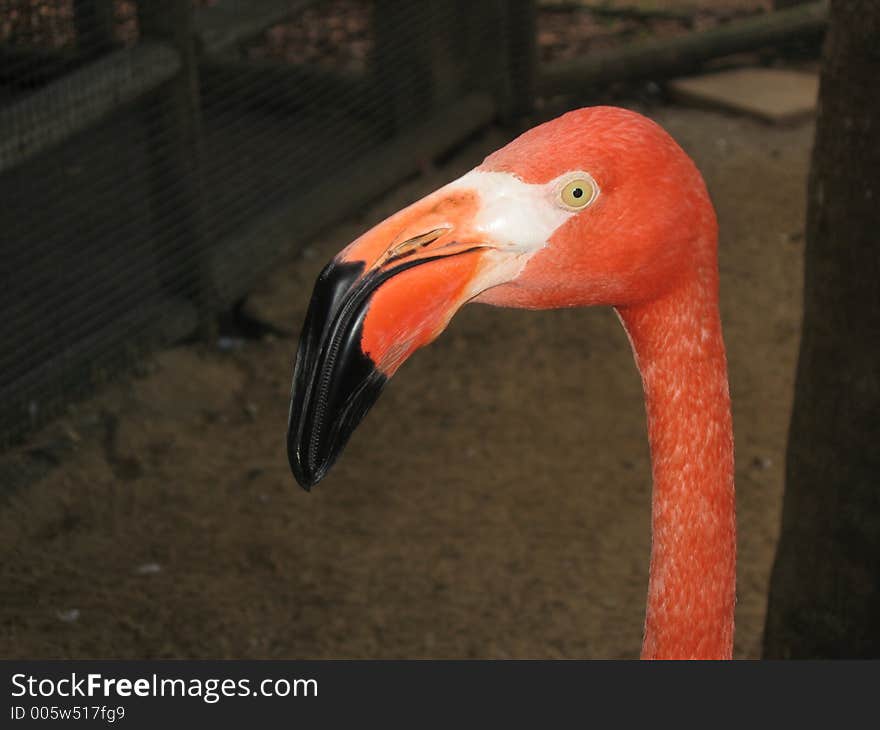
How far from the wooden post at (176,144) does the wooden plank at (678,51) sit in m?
2.48

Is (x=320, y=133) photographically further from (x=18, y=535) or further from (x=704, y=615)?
(x=704, y=615)

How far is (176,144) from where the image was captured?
507 cm

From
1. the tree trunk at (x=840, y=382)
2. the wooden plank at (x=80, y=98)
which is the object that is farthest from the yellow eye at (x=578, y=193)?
the wooden plank at (x=80, y=98)

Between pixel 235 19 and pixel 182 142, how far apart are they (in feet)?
2.01

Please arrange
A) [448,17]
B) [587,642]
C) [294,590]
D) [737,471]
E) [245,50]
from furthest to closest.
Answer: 1. [245,50]
2. [448,17]
3. [737,471]
4. [294,590]
5. [587,642]

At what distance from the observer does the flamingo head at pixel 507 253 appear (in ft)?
5.79

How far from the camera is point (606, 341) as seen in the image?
543 cm

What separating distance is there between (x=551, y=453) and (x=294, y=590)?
3.56ft

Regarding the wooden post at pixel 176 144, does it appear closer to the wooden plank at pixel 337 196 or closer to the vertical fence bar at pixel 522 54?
the wooden plank at pixel 337 196

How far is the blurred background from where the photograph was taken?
2.84 meters

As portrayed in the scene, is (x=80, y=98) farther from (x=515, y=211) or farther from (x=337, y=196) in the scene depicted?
(x=515, y=211)

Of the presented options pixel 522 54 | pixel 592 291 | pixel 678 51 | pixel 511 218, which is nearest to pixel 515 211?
pixel 511 218

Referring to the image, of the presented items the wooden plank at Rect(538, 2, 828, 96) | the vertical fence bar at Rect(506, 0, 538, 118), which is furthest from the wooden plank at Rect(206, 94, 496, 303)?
the wooden plank at Rect(538, 2, 828, 96)

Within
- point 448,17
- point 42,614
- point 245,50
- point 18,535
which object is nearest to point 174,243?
point 18,535
